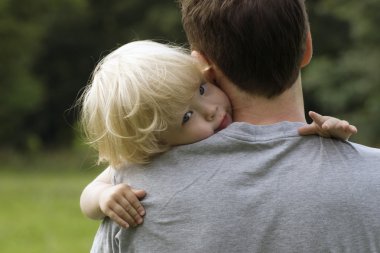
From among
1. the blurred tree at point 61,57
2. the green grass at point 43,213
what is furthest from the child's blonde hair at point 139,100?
the blurred tree at point 61,57

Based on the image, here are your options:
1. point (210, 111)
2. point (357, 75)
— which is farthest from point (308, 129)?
point (357, 75)

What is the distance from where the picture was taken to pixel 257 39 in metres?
2.09

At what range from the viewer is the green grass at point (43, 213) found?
12008mm

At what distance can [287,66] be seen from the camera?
2.11m

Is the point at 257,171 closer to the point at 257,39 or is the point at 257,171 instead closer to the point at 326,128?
the point at 326,128

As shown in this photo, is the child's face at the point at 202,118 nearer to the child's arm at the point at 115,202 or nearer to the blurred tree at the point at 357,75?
the child's arm at the point at 115,202

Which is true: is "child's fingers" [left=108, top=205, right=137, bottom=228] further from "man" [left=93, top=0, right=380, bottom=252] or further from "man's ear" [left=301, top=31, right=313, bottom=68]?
"man's ear" [left=301, top=31, right=313, bottom=68]

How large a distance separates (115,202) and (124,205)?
0.05 meters

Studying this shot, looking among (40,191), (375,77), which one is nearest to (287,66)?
(40,191)

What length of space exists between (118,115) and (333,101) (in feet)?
87.6

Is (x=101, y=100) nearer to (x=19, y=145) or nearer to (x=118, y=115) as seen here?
(x=118, y=115)

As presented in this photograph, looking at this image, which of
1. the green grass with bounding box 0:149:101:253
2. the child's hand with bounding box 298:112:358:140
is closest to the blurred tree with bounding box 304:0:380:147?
the green grass with bounding box 0:149:101:253

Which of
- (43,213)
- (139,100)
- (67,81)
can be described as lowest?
(43,213)

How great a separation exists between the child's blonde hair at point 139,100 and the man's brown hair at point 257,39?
0.34 ft
